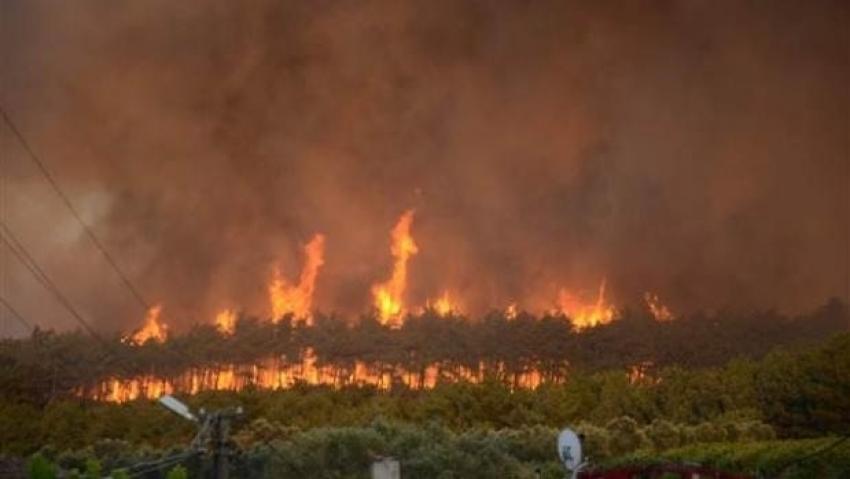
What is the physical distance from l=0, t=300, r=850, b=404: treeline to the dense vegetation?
114 mm

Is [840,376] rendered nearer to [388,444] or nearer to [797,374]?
[797,374]

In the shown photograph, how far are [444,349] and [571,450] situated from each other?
143ft

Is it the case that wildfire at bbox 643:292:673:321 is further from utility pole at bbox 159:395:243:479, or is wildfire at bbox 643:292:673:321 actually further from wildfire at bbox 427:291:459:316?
utility pole at bbox 159:395:243:479

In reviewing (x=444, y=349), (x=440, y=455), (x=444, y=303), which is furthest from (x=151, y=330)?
(x=440, y=455)

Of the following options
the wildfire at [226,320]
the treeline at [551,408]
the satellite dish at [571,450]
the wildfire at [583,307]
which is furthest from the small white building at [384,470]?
the wildfire at [583,307]

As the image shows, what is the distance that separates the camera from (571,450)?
16016 mm

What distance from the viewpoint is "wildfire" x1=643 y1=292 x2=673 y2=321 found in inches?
2840

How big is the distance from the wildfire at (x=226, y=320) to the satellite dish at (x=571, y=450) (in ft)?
178

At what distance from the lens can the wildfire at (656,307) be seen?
72125 mm

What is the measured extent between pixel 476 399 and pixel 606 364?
15.4 meters

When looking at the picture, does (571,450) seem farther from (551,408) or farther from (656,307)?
(656,307)

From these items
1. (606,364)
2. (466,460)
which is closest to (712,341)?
(606,364)

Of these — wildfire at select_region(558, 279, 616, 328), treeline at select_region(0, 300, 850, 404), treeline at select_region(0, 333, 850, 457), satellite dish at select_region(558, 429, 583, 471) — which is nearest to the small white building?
satellite dish at select_region(558, 429, 583, 471)

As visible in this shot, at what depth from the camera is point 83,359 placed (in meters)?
60.2
